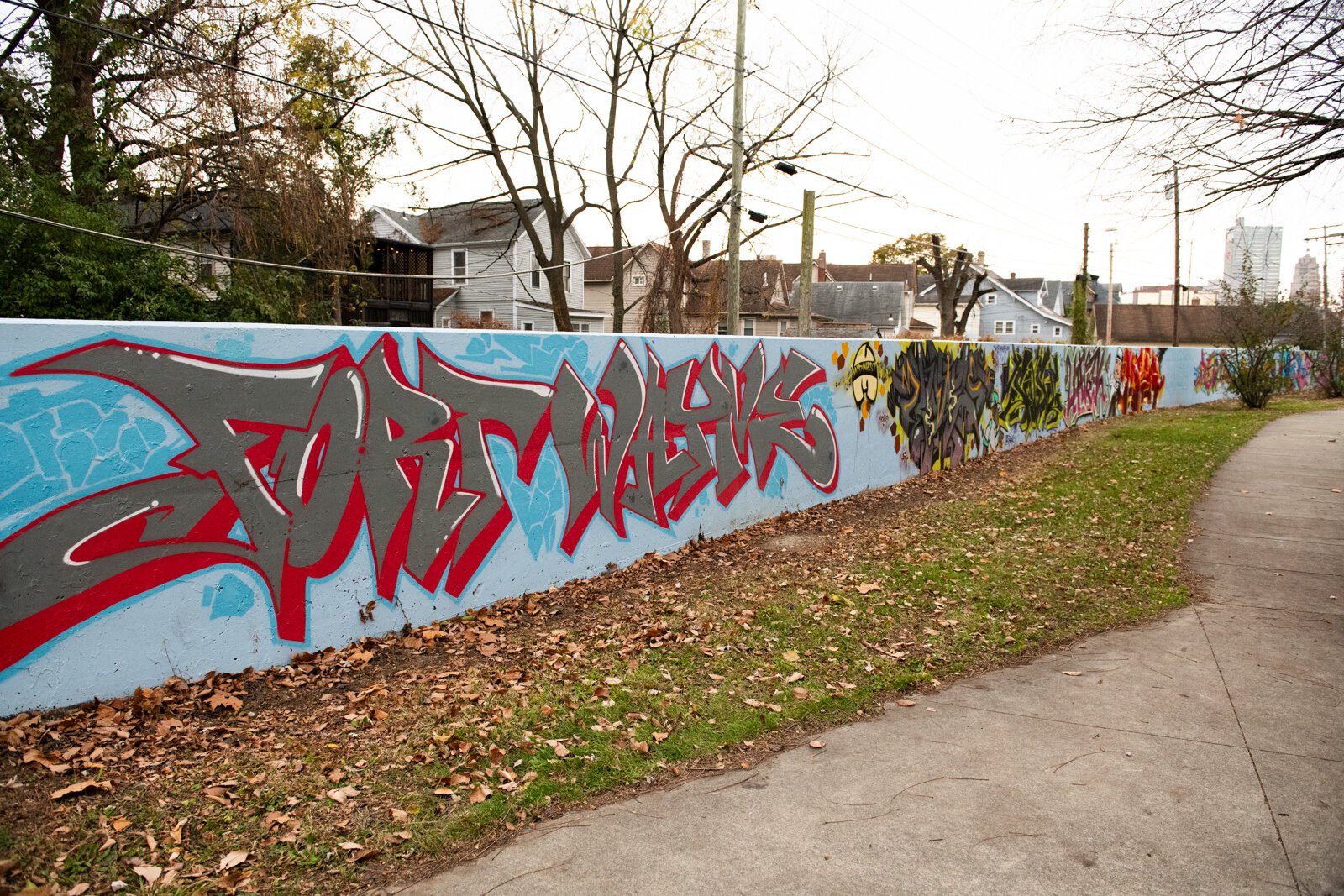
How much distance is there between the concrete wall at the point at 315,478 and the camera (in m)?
4.30

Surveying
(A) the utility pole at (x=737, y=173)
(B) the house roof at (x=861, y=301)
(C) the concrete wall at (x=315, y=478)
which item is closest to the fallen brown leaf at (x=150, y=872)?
(C) the concrete wall at (x=315, y=478)

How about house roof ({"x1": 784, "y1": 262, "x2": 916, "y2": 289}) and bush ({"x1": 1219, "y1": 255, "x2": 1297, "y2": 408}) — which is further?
house roof ({"x1": 784, "y1": 262, "x2": 916, "y2": 289})

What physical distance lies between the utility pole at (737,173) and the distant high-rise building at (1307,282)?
1227 inches

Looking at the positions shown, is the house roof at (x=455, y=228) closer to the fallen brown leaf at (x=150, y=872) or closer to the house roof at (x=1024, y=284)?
the fallen brown leaf at (x=150, y=872)

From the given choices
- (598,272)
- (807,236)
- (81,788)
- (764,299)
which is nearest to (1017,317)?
(764,299)

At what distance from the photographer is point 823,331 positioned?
61969mm

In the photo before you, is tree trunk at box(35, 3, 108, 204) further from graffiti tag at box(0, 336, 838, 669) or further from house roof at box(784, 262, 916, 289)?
house roof at box(784, 262, 916, 289)

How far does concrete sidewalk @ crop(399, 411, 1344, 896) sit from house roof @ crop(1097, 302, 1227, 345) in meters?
80.3

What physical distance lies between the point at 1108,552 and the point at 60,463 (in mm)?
8340

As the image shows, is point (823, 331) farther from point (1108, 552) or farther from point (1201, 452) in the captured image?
point (1108, 552)

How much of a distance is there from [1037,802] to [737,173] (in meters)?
15.4

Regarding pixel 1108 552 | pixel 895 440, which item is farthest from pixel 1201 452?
pixel 1108 552

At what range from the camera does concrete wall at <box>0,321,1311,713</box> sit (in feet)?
14.1

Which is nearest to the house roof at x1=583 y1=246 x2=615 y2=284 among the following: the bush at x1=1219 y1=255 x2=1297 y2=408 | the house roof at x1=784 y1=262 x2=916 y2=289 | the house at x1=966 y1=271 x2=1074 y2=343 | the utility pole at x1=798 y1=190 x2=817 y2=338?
the house roof at x1=784 y1=262 x2=916 y2=289
